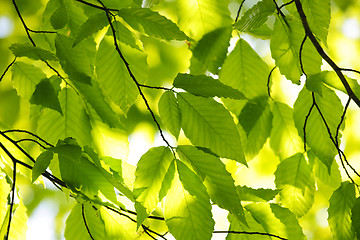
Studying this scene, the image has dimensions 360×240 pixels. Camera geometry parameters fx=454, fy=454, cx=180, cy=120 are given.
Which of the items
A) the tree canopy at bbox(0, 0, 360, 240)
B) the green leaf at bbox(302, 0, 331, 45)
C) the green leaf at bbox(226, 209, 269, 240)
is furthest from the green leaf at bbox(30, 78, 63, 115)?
the green leaf at bbox(302, 0, 331, 45)

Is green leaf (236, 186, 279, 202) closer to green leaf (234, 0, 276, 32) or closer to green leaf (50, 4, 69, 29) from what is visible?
green leaf (234, 0, 276, 32)

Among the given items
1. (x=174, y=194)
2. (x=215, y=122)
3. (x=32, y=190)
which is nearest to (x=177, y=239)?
(x=174, y=194)

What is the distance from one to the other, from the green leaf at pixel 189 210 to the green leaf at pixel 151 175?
2cm

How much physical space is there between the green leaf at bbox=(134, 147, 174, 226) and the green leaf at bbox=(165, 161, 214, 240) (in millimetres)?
22

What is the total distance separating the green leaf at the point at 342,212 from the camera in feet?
2.68

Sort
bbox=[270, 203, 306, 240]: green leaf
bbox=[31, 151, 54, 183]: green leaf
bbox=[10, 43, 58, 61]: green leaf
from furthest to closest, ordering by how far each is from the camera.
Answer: bbox=[270, 203, 306, 240]: green leaf < bbox=[10, 43, 58, 61]: green leaf < bbox=[31, 151, 54, 183]: green leaf

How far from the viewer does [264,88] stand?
0.91m

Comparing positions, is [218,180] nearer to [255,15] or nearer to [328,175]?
[255,15]

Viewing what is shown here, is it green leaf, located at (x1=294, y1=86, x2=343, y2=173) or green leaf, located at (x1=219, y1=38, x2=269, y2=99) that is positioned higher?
green leaf, located at (x1=219, y1=38, x2=269, y2=99)

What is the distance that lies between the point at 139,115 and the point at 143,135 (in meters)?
0.09

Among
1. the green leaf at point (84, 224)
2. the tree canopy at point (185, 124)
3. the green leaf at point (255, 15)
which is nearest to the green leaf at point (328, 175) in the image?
the tree canopy at point (185, 124)

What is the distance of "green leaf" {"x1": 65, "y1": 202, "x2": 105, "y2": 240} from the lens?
0.78 meters

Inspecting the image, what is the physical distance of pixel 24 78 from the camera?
3.03 ft

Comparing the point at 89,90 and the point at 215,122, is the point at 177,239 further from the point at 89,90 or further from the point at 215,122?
the point at 89,90
